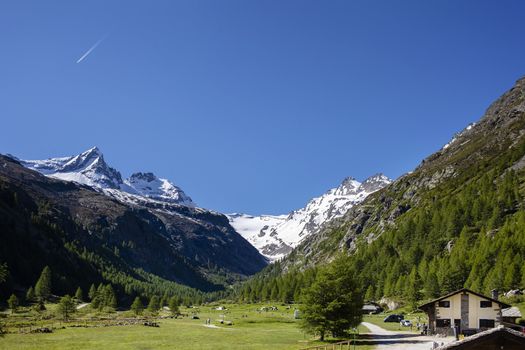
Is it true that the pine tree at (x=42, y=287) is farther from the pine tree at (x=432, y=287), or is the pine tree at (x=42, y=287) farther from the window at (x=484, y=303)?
the window at (x=484, y=303)

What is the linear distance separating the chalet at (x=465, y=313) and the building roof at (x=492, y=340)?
59970 mm

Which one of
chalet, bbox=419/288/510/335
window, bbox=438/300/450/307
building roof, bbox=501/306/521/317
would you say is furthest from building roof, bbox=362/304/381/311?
window, bbox=438/300/450/307

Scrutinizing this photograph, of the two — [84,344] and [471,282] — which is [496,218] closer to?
[471,282]

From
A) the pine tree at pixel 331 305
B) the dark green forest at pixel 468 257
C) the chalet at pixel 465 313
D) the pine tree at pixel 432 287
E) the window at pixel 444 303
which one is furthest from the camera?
the pine tree at pixel 432 287

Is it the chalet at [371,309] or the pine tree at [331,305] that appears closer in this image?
the pine tree at [331,305]

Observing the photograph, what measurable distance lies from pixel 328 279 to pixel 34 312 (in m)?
125

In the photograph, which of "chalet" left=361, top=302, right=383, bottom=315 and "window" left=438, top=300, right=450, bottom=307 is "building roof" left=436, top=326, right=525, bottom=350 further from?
"chalet" left=361, top=302, right=383, bottom=315

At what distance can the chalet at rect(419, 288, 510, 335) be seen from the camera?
69.2 meters

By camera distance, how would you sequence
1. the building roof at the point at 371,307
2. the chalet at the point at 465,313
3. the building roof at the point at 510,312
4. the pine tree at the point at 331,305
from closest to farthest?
the pine tree at the point at 331,305, the chalet at the point at 465,313, the building roof at the point at 510,312, the building roof at the point at 371,307

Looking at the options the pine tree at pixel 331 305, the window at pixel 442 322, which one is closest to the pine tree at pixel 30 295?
the pine tree at pixel 331 305

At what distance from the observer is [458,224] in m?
193

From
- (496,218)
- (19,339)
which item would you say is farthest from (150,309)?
(496,218)

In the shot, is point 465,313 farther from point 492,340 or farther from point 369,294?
point 369,294

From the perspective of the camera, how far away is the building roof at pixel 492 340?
14492 millimetres
